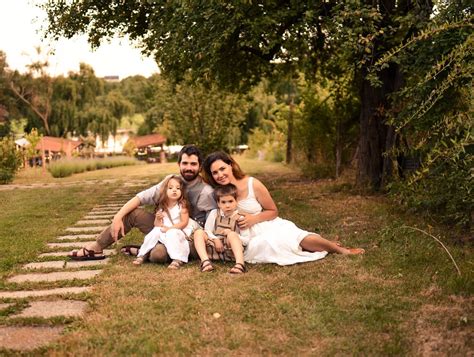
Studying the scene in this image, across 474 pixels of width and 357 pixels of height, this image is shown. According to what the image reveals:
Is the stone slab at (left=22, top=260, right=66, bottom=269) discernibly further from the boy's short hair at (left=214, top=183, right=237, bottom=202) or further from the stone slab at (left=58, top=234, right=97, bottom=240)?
the boy's short hair at (left=214, top=183, right=237, bottom=202)

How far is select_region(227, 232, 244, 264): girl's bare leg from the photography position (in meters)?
5.25

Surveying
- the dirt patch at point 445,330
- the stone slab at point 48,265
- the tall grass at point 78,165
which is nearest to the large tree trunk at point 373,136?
the stone slab at point 48,265

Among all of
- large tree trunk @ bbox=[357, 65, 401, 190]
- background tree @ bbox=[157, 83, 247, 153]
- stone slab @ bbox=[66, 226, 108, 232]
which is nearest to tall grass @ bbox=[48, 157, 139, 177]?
background tree @ bbox=[157, 83, 247, 153]

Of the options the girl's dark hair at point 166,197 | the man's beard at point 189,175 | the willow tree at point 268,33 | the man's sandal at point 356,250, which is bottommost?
the man's sandal at point 356,250

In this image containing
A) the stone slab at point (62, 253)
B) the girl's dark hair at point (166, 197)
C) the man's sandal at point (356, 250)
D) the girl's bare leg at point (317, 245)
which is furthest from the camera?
the stone slab at point (62, 253)

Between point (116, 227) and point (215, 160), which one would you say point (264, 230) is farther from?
point (116, 227)

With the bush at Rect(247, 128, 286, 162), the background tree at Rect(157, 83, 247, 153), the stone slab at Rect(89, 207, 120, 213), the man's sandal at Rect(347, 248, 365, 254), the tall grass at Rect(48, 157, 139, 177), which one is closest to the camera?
the man's sandal at Rect(347, 248, 365, 254)

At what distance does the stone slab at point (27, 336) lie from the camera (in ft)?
11.4

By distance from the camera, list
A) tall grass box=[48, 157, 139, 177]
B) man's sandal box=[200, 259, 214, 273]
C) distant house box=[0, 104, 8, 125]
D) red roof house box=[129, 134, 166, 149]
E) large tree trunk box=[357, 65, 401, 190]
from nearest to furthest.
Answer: man's sandal box=[200, 259, 214, 273], large tree trunk box=[357, 65, 401, 190], tall grass box=[48, 157, 139, 177], distant house box=[0, 104, 8, 125], red roof house box=[129, 134, 166, 149]

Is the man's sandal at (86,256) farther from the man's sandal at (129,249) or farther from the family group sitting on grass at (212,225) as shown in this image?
the man's sandal at (129,249)

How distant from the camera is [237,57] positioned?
40.9ft

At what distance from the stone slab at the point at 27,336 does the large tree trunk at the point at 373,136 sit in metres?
8.08

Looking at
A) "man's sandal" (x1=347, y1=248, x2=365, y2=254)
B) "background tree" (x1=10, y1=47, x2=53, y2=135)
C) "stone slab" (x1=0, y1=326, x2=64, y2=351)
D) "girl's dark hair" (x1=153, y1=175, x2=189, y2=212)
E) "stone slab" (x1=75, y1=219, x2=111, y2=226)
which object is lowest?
"stone slab" (x1=0, y1=326, x2=64, y2=351)

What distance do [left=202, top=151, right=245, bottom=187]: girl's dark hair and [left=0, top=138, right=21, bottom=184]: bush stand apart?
50.8 feet
